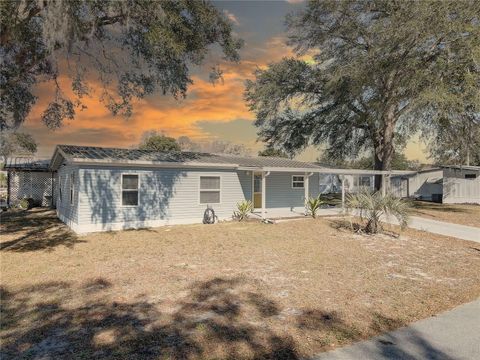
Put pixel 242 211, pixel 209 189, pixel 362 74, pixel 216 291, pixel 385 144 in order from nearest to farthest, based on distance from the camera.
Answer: pixel 216 291
pixel 209 189
pixel 242 211
pixel 362 74
pixel 385 144

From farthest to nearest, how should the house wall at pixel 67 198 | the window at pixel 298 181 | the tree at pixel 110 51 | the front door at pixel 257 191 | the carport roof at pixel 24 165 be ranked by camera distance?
the carport roof at pixel 24 165, the window at pixel 298 181, the front door at pixel 257 191, the house wall at pixel 67 198, the tree at pixel 110 51

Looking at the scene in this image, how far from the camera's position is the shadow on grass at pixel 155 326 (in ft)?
14.8

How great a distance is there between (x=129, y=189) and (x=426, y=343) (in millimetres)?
12438

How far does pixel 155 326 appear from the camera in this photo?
5.31 meters

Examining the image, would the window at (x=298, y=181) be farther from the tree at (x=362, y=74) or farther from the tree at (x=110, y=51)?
the tree at (x=110, y=51)

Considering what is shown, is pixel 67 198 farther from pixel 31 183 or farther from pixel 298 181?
pixel 298 181

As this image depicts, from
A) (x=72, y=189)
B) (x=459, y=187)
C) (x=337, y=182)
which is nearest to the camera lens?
(x=72, y=189)

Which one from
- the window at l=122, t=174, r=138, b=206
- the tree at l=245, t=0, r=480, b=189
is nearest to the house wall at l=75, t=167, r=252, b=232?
the window at l=122, t=174, r=138, b=206

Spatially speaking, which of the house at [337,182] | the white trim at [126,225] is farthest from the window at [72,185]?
the house at [337,182]

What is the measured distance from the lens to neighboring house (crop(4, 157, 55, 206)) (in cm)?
2295

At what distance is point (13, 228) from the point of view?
14781 mm

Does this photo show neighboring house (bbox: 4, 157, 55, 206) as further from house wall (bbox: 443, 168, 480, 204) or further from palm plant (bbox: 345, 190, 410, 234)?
house wall (bbox: 443, 168, 480, 204)

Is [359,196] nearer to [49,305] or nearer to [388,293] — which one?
[388,293]

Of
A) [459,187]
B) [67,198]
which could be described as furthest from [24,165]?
[459,187]
